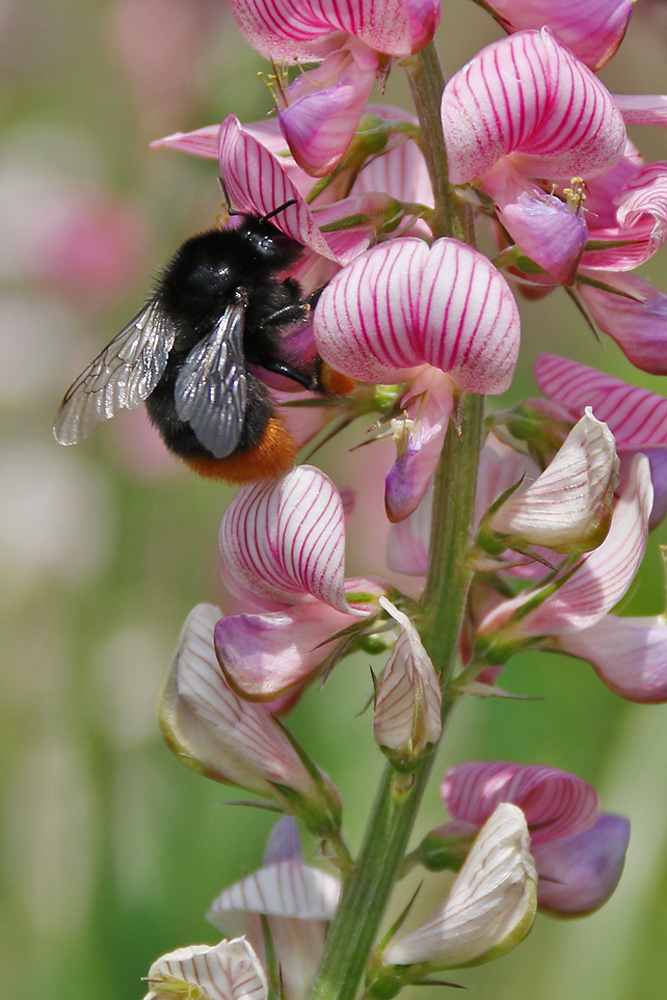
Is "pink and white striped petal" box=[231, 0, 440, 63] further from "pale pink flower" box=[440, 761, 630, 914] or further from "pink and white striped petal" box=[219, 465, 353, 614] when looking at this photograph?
"pale pink flower" box=[440, 761, 630, 914]

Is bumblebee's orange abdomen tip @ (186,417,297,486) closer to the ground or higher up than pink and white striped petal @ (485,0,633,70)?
closer to the ground

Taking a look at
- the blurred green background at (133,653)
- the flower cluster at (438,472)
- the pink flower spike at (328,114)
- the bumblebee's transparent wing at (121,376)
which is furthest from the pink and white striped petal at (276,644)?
the blurred green background at (133,653)

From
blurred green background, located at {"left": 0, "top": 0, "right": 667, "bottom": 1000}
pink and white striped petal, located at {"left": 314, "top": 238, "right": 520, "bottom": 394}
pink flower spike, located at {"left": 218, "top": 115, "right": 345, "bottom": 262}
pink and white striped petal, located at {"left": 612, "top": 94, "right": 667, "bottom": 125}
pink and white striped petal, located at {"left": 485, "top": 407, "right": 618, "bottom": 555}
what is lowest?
blurred green background, located at {"left": 0, "top": 0, "right": 667, "bottom": 1000}

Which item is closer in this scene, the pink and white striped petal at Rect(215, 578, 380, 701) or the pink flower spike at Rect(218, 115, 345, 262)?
the pink flower spike at Rect(218, 115, 345, 262)

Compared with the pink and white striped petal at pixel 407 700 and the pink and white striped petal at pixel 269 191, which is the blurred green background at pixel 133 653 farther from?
the pink and white striped petal at pixel 407 700

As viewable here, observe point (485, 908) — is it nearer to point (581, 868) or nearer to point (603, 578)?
point (581, 868)

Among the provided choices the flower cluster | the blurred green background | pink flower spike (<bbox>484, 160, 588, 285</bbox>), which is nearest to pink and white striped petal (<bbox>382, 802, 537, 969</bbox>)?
the flower cluster

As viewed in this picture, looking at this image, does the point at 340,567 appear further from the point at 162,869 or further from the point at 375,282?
the point at 162,869
